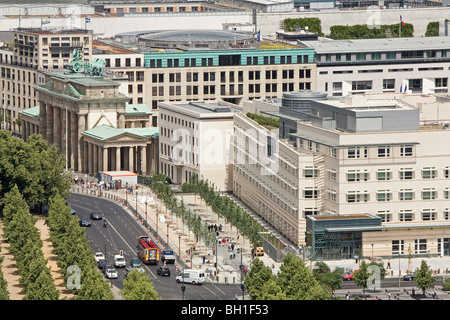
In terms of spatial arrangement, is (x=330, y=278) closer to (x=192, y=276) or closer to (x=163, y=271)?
(x=192, y=276)

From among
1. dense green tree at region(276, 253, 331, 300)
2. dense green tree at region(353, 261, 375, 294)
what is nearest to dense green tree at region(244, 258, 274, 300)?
dense green tree at region(276, 253, 331, 300)

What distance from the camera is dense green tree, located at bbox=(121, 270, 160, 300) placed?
541ft

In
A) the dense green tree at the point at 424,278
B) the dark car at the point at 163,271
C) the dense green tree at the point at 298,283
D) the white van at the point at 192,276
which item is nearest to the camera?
the dense green tree at the point at 298,283

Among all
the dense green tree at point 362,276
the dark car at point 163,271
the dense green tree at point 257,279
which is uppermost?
the dense green tree at point 257,279

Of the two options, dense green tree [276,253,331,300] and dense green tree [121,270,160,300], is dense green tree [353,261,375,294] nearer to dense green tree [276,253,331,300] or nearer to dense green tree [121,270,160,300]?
dense green tree [276,253,331,300]

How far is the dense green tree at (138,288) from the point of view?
541ft

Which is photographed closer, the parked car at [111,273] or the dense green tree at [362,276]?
the dense green tree at [362,276]

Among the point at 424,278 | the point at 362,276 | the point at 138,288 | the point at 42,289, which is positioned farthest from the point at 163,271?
the point at 424,278

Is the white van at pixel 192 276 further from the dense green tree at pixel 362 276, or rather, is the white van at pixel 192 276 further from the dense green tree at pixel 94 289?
the dense green tree at pixel 362 276

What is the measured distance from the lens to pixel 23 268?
630 feet

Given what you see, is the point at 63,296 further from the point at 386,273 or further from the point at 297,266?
the point at 386,273

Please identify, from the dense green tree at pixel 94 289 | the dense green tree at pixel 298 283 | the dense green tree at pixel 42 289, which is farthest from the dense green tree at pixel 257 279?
the dense green tree at pixel 42 289

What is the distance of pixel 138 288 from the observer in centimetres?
16550
